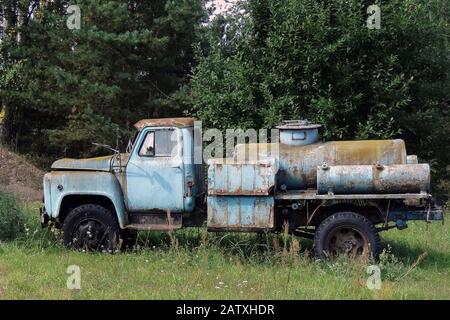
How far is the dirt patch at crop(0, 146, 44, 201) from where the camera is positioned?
1797cm

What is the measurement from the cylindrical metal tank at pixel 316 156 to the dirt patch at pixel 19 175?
1096 cm

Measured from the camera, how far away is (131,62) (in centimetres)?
1859

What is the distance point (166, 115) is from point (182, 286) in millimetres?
13405

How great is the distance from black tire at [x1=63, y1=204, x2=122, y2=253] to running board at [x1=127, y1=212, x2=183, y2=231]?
30cm

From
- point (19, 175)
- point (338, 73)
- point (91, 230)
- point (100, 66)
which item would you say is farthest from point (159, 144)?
point (19, 175)

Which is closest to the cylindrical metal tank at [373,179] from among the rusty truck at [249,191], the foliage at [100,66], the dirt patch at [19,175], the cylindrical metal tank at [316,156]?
the rusty truck at [249,191]

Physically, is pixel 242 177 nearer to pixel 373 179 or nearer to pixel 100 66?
pixel 373 179

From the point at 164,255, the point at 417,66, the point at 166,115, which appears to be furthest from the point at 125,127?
the point at 164,255

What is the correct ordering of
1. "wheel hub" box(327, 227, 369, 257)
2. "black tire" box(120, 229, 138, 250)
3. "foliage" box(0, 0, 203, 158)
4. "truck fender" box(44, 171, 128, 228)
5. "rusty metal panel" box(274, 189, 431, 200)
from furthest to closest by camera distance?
"foliage" box(0, 0, 203, 158), "black tire" box(120, 229, 138, 250), "truck fender" box(44, 171, 128, 228), "wheel hub" box(327, 227, 369, 257), "rusty metal panel" box(274, 189, 431, 200)

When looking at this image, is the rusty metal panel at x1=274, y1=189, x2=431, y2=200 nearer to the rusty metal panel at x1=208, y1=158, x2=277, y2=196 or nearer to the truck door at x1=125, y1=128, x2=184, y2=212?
the rusty metal panel at x1=208, y1=158, x2=277, y2=196

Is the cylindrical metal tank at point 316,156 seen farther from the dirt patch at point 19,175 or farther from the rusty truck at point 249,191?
the dirt patch at point 19,175

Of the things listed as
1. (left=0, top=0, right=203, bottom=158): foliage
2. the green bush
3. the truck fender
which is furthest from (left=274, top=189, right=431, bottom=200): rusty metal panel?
(left=0, top=0, right=203, bottom=158): foliage

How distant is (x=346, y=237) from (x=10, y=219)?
5.23m
